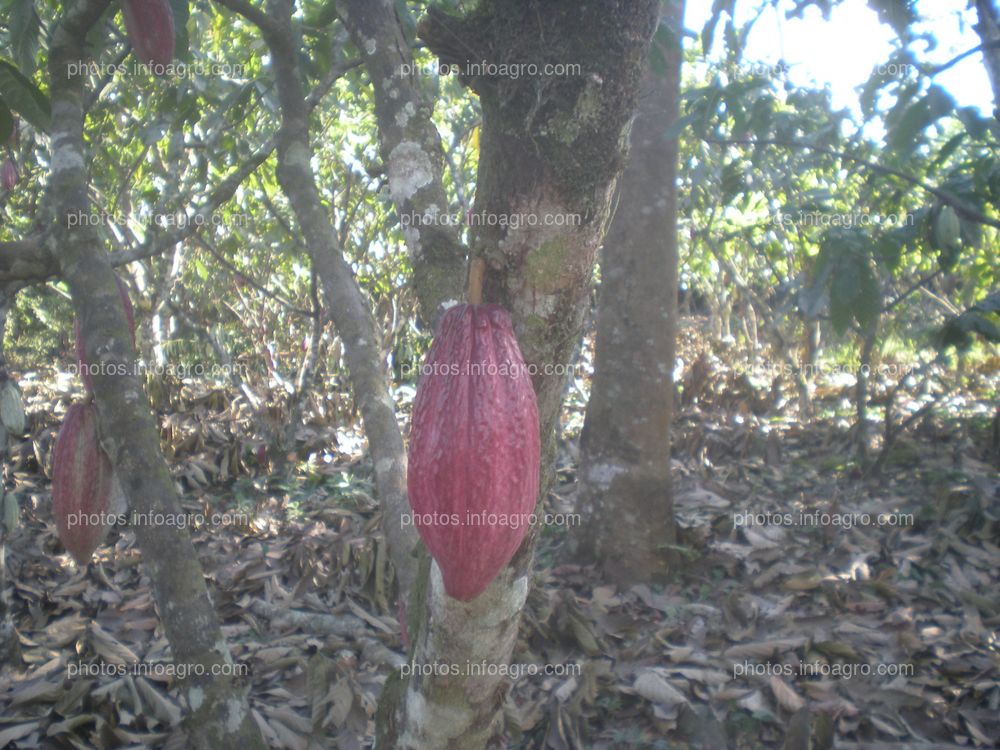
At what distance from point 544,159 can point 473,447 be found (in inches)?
11.7

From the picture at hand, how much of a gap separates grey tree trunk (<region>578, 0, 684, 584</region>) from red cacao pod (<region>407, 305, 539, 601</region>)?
195 centimetres

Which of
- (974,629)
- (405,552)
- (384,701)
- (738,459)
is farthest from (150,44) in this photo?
(738,459)

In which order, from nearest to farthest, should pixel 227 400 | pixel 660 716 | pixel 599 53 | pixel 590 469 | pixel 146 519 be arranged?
pixel 599 53 < pixel 146 519 < pixel 660 716 < pixel 590 469 < pixel 227 400

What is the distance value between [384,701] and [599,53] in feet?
3.15

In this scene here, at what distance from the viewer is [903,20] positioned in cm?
224

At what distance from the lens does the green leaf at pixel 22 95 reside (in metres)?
1.47

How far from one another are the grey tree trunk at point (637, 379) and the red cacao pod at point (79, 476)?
1.70 meters

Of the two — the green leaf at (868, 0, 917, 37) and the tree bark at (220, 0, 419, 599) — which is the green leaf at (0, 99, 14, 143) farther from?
the green leaf at (868, 0, 917, 37)

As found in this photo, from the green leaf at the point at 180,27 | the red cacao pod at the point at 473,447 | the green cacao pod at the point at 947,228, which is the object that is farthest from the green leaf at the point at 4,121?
the green cacao pod at the point at 947,228

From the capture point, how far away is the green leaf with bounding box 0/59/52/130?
147 cm

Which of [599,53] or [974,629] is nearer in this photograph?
[599,53]

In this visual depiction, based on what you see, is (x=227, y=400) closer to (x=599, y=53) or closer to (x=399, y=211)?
(x=399, y=211)

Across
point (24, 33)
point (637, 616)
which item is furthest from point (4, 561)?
point (637, 616)

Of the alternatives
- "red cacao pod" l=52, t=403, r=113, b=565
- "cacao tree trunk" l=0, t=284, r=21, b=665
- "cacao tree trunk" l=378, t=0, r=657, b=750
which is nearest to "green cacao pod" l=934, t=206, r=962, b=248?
"cacao tree trunk" l=378, t=0, r=657, b=750
